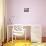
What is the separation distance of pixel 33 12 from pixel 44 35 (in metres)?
0.37

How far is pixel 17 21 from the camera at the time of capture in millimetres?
1625

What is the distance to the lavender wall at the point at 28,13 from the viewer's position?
1617mm

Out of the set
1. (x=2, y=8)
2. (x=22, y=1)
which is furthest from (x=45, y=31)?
(x=2, y=8)

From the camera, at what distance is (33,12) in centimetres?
162

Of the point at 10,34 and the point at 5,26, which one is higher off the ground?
the point at 5,26

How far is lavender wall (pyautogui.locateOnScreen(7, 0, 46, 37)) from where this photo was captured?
5.31ft

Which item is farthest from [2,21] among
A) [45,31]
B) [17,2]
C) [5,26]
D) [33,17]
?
[45,31]

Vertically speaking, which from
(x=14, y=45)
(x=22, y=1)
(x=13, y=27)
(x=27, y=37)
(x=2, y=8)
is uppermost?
(x=22, y=1)

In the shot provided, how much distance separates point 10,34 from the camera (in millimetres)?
1629

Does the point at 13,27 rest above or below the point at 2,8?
below

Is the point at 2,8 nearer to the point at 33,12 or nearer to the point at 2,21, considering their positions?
the point at 2,21

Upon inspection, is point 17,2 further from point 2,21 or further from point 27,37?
point 27,37

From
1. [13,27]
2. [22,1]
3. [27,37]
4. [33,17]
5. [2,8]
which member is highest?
[22,1]

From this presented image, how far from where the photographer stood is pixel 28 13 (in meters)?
1.63
